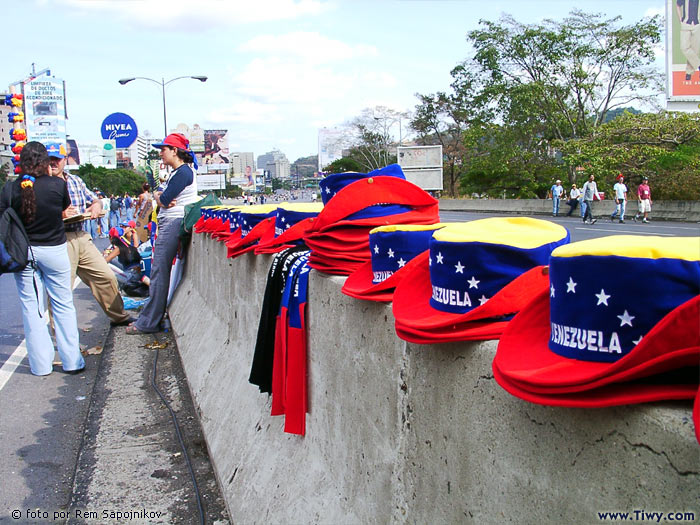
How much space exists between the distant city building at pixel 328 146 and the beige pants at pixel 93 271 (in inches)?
4104

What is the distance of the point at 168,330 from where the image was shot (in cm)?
850

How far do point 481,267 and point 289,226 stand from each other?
2.50 m

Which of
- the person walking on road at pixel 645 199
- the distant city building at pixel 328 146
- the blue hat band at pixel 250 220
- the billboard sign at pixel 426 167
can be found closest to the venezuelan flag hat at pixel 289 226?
the blue hat band at pixel 250 220

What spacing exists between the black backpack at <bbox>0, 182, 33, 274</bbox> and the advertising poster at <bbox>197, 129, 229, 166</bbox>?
55713mm

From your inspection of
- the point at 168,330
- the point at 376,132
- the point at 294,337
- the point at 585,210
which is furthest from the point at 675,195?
the point at 376,132

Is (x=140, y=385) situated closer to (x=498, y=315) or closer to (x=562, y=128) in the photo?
(x=498, y=315)

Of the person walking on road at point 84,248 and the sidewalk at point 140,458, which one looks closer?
the sidewalk at point 140,458

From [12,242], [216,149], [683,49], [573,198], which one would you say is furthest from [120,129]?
[216,149]

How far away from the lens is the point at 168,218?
27.5 feet

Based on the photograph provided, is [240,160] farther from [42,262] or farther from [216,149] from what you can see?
[42,262]

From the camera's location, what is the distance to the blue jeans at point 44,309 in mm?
6527

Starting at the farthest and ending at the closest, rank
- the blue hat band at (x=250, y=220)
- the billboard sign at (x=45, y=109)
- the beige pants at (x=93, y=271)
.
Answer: the billboard sign at (x=45, y=109)
the beige pants at (x=93, y=271)
the blue hat band at (x=250, y=220)

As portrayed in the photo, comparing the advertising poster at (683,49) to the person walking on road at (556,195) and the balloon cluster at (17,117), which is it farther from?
the person walking on road at (556,195)

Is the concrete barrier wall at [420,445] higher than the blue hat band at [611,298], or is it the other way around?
the blue hat band at [611,298]
